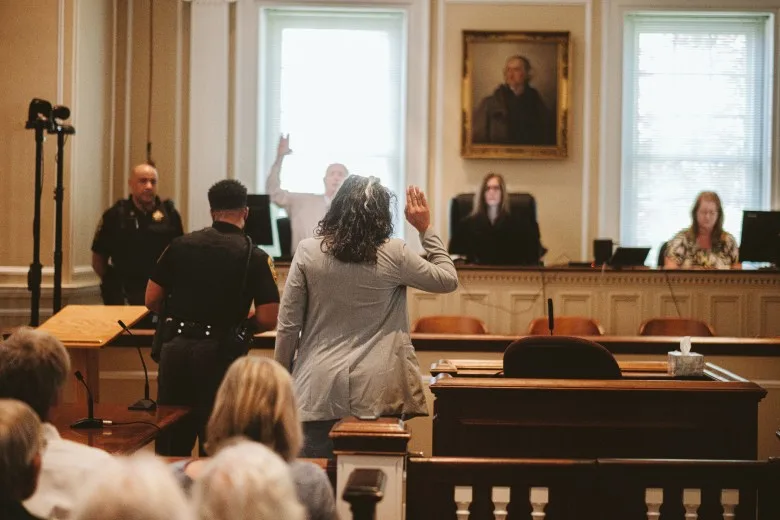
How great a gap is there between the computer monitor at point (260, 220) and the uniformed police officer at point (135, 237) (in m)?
0.91

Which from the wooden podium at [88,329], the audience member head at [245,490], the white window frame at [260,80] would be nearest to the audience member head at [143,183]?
the wooden podium at [88,329]

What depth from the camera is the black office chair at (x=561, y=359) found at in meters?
3.76

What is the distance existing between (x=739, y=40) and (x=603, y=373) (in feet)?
22.3

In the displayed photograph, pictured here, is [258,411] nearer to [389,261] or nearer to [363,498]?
[363,498]

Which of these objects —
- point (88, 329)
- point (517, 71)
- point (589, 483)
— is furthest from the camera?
point (517, 71)

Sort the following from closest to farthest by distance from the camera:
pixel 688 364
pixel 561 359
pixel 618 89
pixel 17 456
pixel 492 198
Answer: pixel 17 456 < pixel 561 359 < pixel 688 364 < pixel 492 198 < pixel 618 89

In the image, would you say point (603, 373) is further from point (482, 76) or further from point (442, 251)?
point (482, 76)

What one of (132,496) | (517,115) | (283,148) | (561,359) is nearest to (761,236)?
(517,115)

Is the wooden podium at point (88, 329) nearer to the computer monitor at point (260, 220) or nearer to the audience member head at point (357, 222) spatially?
the audience member head at point (357, 222)

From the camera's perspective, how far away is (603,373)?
376cm

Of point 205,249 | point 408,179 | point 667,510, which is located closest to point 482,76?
point 408,179

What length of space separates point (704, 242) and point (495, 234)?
5.93ft

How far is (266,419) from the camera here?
204cm

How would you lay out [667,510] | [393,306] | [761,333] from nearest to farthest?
1. [667,510]
2. [393,306]
3. [761,333]
